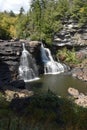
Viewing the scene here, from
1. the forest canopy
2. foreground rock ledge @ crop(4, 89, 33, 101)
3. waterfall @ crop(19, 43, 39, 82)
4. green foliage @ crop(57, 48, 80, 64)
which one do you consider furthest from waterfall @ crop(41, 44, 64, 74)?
foreground rock ledge @ crop(4, 89, 33, 101)

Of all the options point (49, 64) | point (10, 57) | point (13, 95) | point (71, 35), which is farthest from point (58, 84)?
point (71, 35)

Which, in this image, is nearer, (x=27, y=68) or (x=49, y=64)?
(x=27, y=68)

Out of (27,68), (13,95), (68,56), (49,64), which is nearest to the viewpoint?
(13,95)

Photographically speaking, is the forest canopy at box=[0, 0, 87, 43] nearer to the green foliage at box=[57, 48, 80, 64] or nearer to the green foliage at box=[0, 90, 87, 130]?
the green foliage at box=[57, 48, 80, 64]

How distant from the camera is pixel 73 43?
5994 centimetres

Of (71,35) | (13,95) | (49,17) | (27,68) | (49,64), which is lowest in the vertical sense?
(49,64)

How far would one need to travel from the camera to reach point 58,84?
39938 mm

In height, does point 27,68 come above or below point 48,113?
below

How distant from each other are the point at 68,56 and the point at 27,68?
1222 centimetres

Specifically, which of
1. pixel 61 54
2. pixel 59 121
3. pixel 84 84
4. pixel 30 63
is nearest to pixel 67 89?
pixel 84 84

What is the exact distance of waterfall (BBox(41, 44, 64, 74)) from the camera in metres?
50.6

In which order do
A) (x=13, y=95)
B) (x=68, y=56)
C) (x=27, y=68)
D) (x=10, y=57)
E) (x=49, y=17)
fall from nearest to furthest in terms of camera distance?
(x=13, y=95) < (x=10, y=57) < (x=27, y=68) < (x=68, y=56) < (x=49, y=17)

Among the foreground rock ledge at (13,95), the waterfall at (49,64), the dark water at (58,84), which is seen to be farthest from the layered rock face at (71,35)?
the foreground rock ledge at (13,95)

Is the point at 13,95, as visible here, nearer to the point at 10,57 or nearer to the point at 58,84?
the point at 58,84
